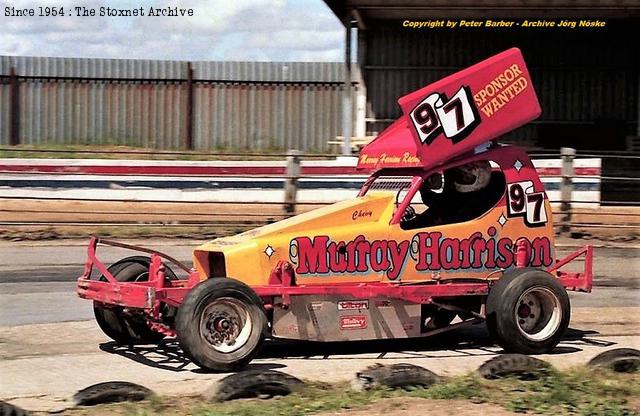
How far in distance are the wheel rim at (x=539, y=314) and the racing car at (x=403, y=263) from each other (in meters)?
0.01

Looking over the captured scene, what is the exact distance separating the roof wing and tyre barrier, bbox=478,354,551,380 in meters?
2.18

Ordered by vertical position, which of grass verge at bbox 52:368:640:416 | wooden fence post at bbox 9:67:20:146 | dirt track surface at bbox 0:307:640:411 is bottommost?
dirt track surface at bbox 0:307:640:411

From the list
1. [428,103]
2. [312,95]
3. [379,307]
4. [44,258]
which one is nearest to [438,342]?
[379,307]

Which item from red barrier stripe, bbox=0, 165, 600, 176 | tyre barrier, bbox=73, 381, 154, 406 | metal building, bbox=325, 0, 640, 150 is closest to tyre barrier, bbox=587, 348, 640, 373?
tyre barrier, bbox=73, 381, 154, 406

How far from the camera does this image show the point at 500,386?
7152 millimetres

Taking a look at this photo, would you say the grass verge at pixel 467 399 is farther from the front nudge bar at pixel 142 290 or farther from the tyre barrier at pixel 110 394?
the front nudge bar at pixel 142 290

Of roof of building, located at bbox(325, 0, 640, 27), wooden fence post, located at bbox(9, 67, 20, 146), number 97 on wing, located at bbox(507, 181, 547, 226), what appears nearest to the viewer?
number 97 on wing, located at bbox(507, 181, 547, 226)

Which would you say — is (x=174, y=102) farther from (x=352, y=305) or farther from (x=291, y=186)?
(x=352, y=305)

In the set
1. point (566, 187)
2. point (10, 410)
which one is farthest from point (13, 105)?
point (10, 410)

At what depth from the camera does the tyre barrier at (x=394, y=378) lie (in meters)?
7.10

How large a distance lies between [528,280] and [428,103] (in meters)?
1.71

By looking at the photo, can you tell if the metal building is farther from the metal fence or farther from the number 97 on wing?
the number 97 on wing

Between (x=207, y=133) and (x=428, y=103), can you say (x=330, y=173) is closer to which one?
(x=428, y=103)

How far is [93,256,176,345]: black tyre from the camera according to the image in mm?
9148
